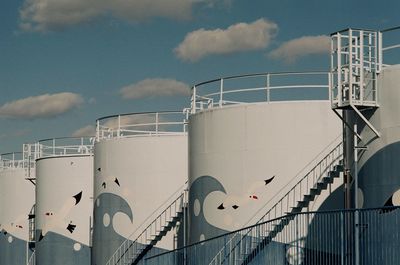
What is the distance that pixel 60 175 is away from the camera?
38688 millimetres

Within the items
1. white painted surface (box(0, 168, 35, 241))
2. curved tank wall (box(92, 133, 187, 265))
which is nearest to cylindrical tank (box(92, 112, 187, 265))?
curved tank wall (box(92, 133, 187, 265))

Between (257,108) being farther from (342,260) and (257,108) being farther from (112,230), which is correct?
(112,230)

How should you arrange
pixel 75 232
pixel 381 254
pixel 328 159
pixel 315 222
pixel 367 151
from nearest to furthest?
pixel 381 254 → pixel 367 151 → pixel 315 222 → pixel 328 159 → pixel 75 232

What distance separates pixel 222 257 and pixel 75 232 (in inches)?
572

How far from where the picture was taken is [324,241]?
20.7 metres

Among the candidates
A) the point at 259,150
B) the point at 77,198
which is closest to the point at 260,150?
the point at 259,150

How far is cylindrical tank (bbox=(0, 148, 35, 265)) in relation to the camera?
1750 inches

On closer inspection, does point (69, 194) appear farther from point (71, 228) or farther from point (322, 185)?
point (322, 185)

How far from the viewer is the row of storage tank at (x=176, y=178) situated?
24719mm

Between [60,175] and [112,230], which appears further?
[60,175]

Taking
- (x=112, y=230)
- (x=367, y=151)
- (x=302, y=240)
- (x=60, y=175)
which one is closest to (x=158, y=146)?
(x=112, y=230)

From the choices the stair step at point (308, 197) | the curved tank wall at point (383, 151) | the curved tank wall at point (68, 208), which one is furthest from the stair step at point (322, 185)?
the curved tank wall at point (68, 208)

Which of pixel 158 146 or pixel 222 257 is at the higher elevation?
pixel 158 146

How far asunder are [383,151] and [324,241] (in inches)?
106
